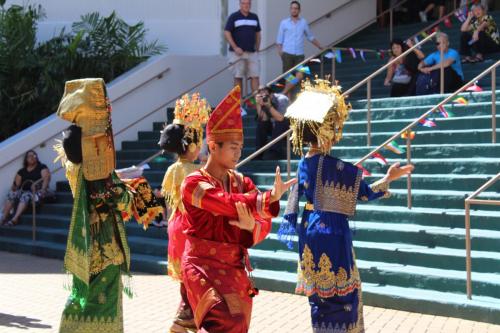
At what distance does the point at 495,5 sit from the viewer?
1873 cm

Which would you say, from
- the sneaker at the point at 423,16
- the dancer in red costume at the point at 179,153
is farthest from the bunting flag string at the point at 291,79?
the sneaker at the point at 423,16

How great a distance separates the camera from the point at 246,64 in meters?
14.9

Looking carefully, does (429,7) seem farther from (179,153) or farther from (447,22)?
(179,153)

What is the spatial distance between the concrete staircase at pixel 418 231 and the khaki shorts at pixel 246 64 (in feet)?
5.81

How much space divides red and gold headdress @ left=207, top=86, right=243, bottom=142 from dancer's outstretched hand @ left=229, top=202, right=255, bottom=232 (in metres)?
0.50

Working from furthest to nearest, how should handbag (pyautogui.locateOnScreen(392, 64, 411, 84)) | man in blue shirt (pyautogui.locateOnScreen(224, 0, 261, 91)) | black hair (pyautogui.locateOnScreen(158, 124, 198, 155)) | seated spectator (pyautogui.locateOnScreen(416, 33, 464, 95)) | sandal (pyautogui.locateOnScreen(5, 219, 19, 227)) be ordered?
man in blue shirt (pyautogui.locateOnScreen(224, 0, 261, 91)) → sandal (pyautogui.locateOnScreen(5, 219, 19, 227)) → handbag (pyautogui.locateOnScreen(392, 64, 411, 84)) → seated spectator (pyautogui.locateOnScreen(416, 33, 464, 95)) → black hair (pyautogui.locateOnScreen(158, 124, 198, 155))

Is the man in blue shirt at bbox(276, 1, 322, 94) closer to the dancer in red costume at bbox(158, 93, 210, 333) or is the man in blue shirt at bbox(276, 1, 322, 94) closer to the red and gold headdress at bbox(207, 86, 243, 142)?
the dancer in red costume at bbox(158, 93, 210, 333)

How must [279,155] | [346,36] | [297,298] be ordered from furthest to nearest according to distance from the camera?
[346,36], [279,155], [297,298]

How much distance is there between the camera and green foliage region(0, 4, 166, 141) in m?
16.4

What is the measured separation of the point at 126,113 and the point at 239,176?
10579 mm

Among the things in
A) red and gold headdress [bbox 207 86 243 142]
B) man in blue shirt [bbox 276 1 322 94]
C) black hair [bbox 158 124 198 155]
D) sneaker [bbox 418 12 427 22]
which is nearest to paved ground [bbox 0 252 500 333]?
black hair [bbox 158 124 198 155]

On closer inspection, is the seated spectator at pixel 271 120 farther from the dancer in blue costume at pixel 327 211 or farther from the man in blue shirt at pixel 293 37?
the dancer in blue costume at pixel 327 211

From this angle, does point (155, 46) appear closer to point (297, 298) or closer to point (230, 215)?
point (297, 298)

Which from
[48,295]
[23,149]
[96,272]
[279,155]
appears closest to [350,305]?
[96,272]
